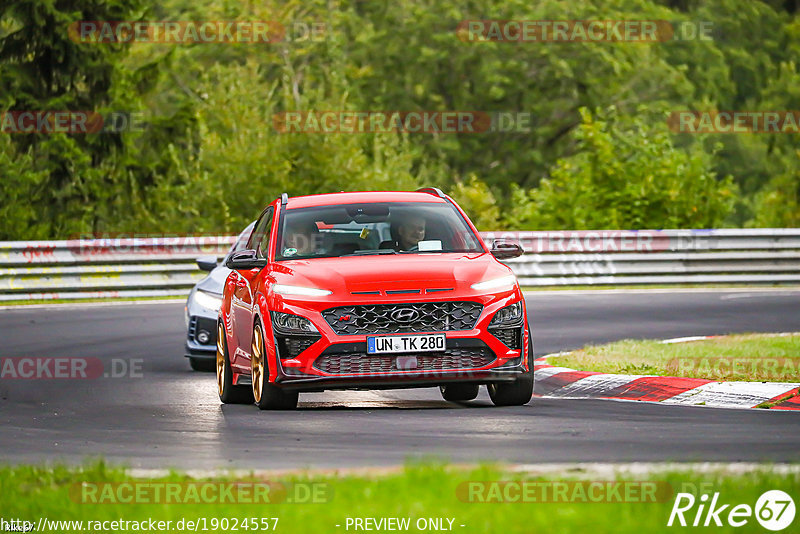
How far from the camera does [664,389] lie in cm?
1299

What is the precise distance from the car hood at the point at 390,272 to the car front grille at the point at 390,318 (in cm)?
13

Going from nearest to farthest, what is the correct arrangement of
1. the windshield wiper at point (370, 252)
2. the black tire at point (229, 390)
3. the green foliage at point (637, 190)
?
the windshield wiper at point (370, 252)
the black tire at point (229, 390)
the green foliage at point (637, 190)

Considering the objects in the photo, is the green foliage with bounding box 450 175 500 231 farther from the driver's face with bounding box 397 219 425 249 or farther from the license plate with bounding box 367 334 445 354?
the license plate with bounding box 367 334 445 354

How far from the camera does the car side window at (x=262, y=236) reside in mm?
13141

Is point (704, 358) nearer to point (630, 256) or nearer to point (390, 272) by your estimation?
point (390, 272)

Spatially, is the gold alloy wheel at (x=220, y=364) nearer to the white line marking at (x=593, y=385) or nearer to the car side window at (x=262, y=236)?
the car side window at (x=262, y=236)

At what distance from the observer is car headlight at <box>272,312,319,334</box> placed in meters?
11.6

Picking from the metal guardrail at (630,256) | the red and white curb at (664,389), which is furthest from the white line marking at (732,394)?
the metal guardrail at (630,256)

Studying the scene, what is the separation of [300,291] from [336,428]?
49.0 inches

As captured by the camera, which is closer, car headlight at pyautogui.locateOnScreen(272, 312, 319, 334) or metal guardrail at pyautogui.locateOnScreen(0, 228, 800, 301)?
car headlight at pyautogui.locateOnScreen(272, 312, 319, 334)

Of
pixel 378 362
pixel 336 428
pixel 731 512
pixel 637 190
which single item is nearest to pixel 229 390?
pixel 378 362

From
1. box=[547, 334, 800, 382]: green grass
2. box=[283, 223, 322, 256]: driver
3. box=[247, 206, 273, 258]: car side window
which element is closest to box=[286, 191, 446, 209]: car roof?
box=[247, 206, 273, 258]: car side window

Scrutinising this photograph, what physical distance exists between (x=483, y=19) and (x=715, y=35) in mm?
13929

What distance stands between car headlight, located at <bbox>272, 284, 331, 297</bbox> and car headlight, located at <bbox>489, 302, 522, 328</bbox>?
3.88 ft
